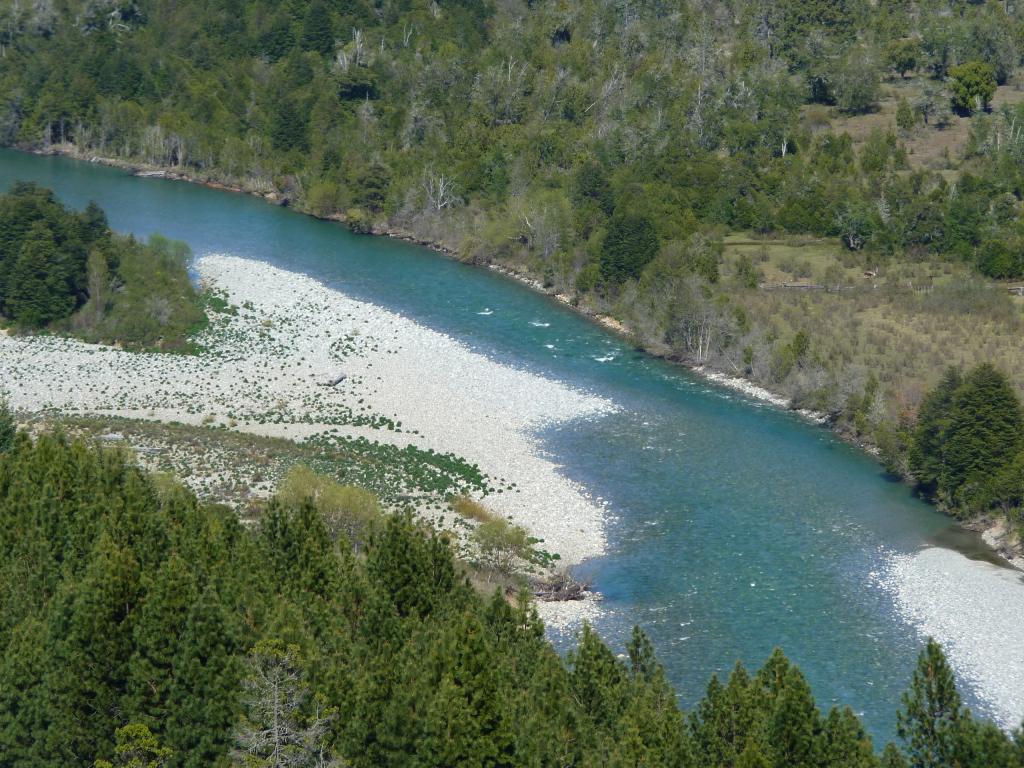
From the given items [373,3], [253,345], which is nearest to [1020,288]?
[253,345]

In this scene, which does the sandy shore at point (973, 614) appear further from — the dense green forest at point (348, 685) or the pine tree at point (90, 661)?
the pine tree at point (90, 661)

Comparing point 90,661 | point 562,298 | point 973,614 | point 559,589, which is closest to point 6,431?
point 559,589

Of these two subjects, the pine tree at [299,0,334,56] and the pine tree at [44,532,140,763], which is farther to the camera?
the pine tree at [299,0,334,56]

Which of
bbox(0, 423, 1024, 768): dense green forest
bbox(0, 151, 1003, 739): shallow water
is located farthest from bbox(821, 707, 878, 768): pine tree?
bbox(0, 151, 1003, 739): shallow water

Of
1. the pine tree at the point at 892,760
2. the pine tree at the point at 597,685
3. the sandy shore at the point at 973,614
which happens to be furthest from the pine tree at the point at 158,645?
the sandy shore at the point at 973,614

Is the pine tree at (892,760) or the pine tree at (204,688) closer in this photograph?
the pine tree at (892,760)

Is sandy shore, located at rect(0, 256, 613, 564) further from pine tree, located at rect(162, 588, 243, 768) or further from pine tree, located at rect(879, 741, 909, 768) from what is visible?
pine tree, located at rect(879, 741, 909, 768)
